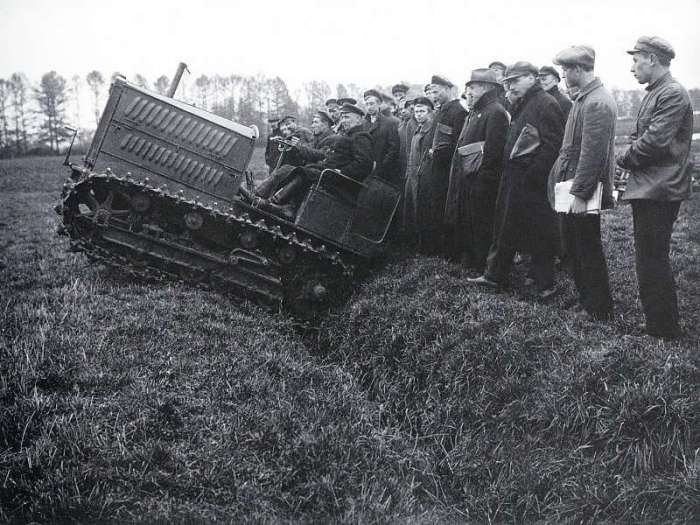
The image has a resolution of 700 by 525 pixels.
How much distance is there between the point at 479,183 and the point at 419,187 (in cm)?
Answer: 133

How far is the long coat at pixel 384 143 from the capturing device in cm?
858

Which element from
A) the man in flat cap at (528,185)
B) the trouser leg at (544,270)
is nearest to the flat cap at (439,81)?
the man in flat cap at (528,185)

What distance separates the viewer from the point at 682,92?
4.36 meters

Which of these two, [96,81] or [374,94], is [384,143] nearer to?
[374,94]

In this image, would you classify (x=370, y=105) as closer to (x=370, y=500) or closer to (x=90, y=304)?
(x=90, y=304)

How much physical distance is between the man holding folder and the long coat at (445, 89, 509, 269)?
4.09ft

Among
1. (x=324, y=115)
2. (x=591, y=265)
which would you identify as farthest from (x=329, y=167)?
(x=591, y=265)

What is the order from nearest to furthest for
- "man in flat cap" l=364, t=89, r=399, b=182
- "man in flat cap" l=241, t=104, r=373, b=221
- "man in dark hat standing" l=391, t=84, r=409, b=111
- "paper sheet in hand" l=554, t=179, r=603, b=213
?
"paper sheet in hand" l=554, t=179, r=603, b=213
"man in flat cap" l=241, t=104, r=373, b=221
"man in flat cap" l=364, t=89, r=399, b=182
"man in dark hat standing" l=391, t=84, r=409, b=111

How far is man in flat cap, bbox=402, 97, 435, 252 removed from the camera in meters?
7.68

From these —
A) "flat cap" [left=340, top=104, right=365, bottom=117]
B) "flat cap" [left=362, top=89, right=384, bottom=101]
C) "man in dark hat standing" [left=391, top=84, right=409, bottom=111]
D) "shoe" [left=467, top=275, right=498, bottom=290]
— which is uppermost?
"man in dark hat standing" [left=391, top=84, right=409, bottom=111]

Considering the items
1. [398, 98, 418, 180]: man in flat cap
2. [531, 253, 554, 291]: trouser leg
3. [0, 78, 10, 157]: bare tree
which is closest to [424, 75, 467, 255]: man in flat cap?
[398, 98, 418, 180]: man in flat cap

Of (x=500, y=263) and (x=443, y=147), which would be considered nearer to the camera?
(x=500, y=263)

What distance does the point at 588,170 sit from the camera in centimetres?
479

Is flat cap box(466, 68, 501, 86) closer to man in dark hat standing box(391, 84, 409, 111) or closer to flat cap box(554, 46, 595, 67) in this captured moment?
flat cap box(554, 46, 595, 67)
